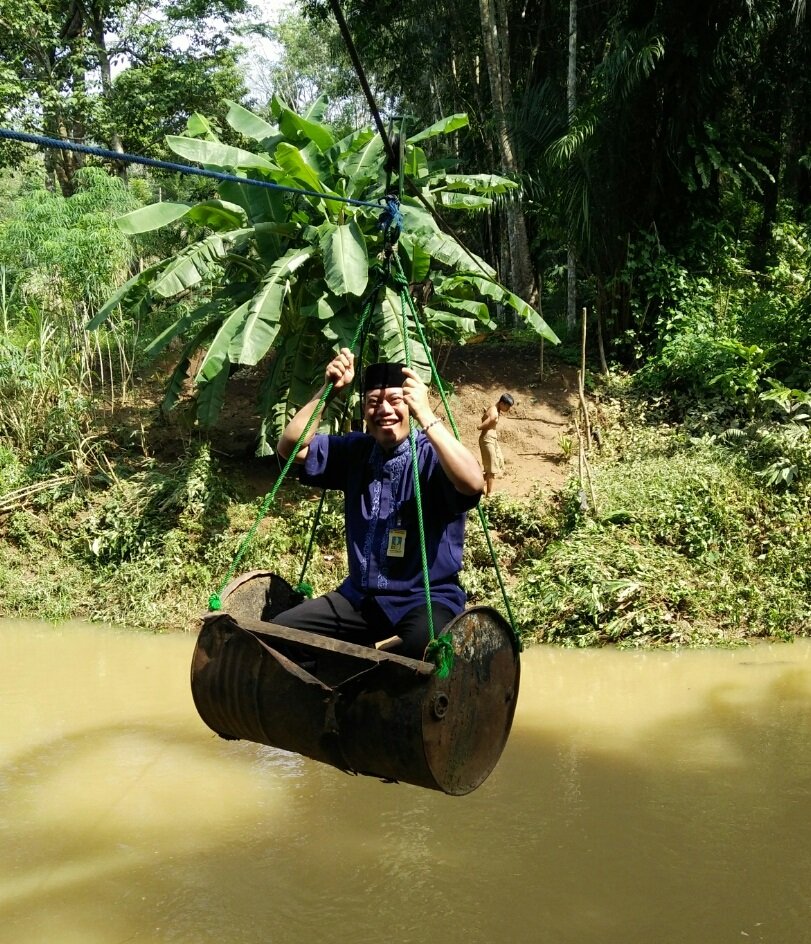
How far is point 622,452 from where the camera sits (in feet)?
30.5

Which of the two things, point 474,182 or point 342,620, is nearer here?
point 342,620

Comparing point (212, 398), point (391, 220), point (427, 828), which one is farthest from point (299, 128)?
point (427, 828)

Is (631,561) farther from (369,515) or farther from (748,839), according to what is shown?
(369,515)

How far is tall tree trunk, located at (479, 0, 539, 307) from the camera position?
11711 millimetres

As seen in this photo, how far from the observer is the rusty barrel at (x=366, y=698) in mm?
2951

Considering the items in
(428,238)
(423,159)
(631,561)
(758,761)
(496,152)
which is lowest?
(758,761)

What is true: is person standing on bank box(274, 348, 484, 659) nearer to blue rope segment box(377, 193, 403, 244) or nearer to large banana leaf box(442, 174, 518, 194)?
blue rope segment box(377, 193, 403, 244)

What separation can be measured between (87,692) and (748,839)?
13.6ft

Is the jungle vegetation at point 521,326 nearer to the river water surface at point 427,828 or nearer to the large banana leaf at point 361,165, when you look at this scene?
the large banana leaf at point 361,165

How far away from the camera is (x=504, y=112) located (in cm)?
1126

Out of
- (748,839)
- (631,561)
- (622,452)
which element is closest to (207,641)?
(748,839)

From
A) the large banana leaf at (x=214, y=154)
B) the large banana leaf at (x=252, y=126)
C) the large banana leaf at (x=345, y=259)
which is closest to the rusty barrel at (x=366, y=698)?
the large banana leaf at (x=345, y=259)

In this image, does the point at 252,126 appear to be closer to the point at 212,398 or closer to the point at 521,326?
the point at 212,398

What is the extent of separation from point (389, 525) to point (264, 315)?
162 inches
